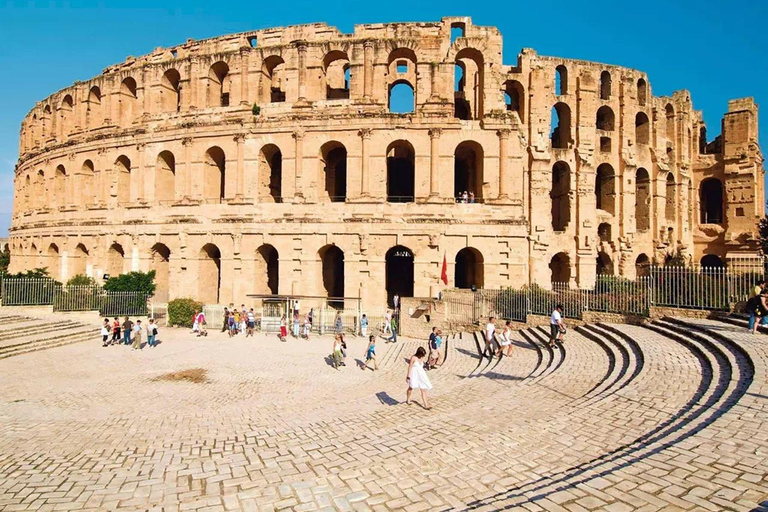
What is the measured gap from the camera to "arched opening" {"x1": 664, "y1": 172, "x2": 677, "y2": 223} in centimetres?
3203

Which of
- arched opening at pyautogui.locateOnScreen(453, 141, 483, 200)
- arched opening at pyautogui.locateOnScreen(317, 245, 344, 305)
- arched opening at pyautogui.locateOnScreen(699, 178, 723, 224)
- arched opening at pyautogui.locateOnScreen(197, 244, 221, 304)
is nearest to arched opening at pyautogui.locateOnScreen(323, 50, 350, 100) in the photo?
arched opening at pyautogui.locateOnScreen(453, 141, 483, 200)

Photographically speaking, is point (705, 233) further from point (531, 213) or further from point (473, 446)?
point (473, 446)

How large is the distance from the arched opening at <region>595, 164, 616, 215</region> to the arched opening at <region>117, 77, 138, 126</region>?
109 ft

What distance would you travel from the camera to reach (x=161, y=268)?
26.9 m

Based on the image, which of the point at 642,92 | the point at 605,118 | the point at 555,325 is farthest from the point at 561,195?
the point at 555,325

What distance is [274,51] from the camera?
2520cm

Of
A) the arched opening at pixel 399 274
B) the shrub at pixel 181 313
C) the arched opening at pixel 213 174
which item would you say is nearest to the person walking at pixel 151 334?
the shrub at pixel 181 313

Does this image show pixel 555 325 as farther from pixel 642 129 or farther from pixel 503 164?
pixel 642 129

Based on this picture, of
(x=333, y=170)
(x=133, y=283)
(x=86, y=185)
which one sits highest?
(x=333, y=170)

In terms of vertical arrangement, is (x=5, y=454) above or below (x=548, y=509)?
below

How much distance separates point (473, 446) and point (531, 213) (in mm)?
22102

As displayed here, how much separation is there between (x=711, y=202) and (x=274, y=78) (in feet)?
122

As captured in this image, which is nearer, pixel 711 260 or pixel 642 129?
pixel 642 129

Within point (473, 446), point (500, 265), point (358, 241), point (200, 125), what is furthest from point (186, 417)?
point (200, 125)
